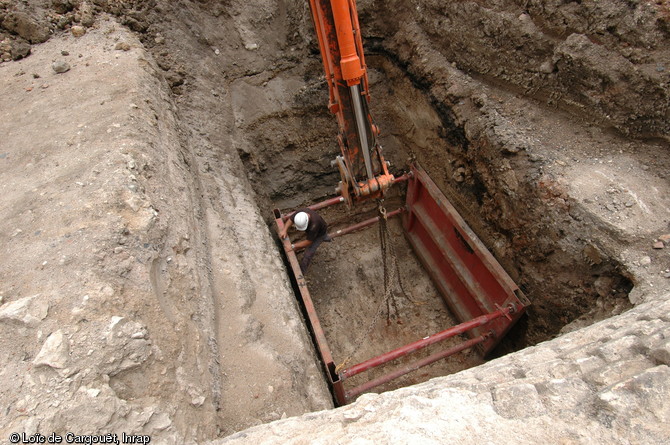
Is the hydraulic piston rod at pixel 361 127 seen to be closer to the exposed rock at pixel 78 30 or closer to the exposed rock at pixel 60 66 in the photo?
the exposed rock at pixel 60 66

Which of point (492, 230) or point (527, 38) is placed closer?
point (527, 38)

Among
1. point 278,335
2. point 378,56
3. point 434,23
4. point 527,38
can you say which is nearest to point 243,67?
point 378,56

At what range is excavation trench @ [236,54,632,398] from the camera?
140 inches

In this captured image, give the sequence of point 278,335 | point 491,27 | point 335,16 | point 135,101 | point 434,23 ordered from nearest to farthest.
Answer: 1. point 335,16
2. point 278,335
3. point 135,101
4. point 491,27
5. point 434,23

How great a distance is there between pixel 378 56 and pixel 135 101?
12.2 feet

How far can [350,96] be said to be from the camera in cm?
321

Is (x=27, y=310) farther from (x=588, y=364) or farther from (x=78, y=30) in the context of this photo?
(x=78, y=30)

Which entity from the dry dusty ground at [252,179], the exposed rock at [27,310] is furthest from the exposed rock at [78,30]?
the exposed rock at [27,310]

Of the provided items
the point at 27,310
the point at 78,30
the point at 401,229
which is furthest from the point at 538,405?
the point at 78,30

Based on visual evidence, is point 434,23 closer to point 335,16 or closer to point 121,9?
point 335,16

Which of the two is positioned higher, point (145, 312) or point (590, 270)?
point (145, 312)

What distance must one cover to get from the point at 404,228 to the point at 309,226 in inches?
83.2

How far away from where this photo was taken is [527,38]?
3.92m

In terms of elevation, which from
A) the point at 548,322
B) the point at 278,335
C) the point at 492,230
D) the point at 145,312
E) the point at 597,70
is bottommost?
the point at 548,322
